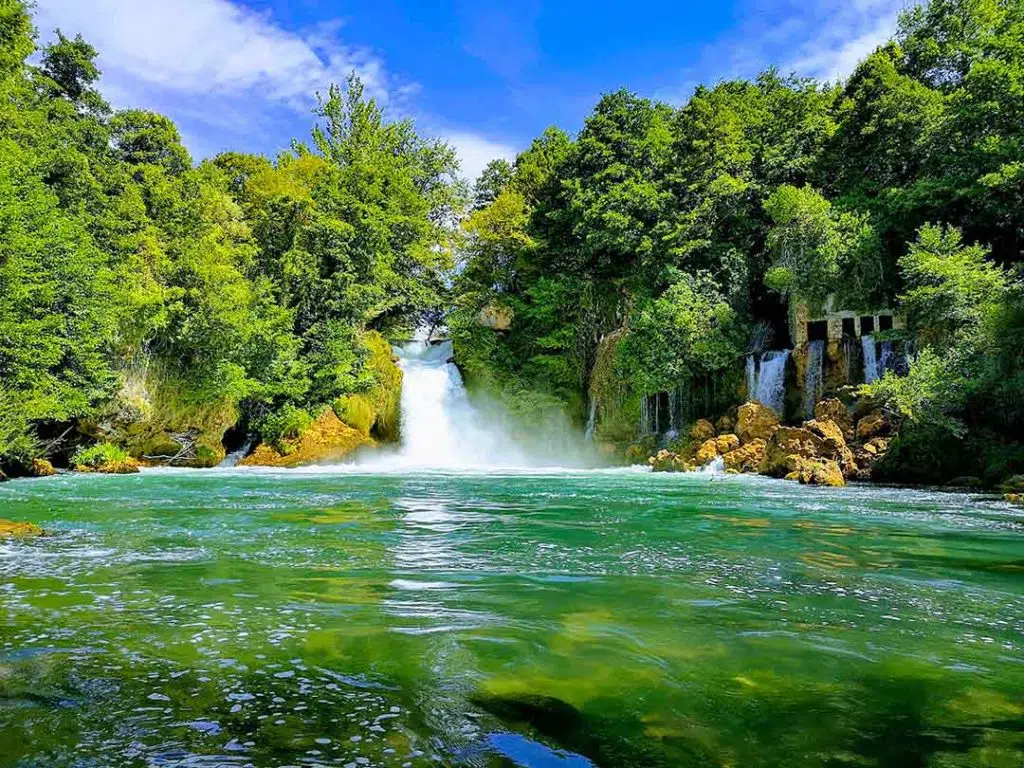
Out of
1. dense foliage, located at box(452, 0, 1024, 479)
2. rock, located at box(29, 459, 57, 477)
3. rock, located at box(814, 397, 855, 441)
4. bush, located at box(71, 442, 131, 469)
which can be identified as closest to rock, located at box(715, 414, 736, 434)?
dense foliage, located at box(452, 0, 1024, 479)

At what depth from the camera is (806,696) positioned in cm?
361

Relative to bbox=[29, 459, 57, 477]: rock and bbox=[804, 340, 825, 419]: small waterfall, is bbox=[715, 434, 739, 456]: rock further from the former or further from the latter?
bbox=[29, 459, 57, 477]: rock

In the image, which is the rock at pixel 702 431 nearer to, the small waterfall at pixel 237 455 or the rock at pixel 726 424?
the rock at pixel 726 424

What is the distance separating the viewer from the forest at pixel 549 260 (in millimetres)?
20500

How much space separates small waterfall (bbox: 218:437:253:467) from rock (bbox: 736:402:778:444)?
20.9 meters

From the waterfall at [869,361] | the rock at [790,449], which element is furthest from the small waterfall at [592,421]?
the rock at [790,449]

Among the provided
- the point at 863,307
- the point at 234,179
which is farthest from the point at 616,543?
the point at 234,179

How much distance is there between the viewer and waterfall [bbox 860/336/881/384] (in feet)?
80.2

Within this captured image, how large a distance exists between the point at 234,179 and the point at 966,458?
43.2 meters

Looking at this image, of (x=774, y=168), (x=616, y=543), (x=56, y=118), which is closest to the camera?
(x=616, y=543)

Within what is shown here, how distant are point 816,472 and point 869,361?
812cm

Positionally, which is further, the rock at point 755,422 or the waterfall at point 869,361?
the rock at point 755,422

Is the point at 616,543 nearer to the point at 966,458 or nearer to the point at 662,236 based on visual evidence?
the point at 966,458

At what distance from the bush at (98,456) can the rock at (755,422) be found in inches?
882
